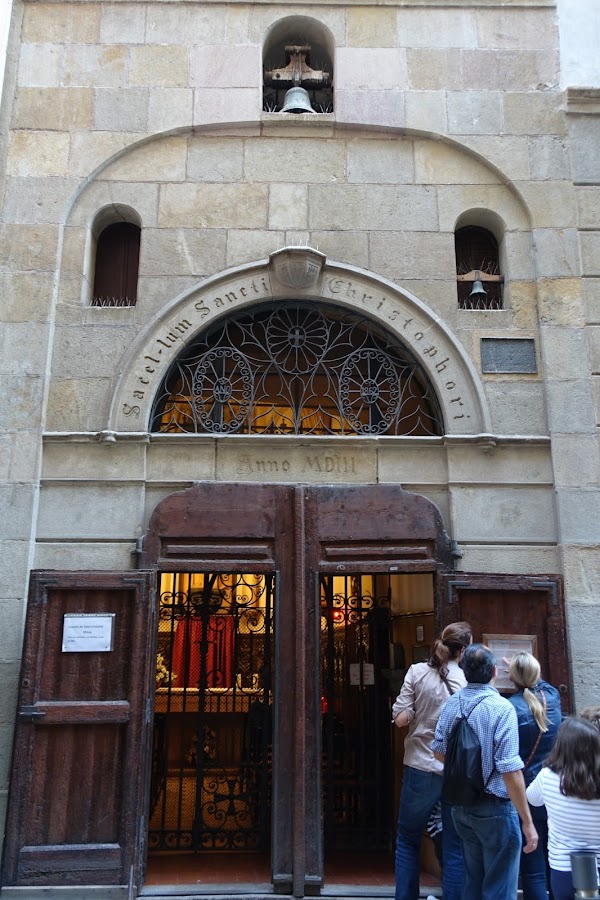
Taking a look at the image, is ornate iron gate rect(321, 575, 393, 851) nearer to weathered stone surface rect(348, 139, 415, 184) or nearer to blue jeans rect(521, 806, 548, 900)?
blue jeans rect(521, 806, 548, 900)

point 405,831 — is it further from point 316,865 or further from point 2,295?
point 2,295

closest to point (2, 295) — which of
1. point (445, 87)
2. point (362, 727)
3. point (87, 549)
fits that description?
point (87, 549)

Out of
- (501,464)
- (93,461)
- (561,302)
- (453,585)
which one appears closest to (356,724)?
(453,585)

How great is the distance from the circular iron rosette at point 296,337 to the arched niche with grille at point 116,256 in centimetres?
149

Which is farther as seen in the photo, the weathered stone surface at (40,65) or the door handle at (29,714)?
the weathered stone surface at (40,65)

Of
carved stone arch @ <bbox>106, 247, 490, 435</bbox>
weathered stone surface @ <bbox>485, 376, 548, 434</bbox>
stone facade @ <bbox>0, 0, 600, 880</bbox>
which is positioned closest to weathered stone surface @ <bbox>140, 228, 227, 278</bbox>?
stone facade @ <bbox>0, 0, 600, 880</bbox>

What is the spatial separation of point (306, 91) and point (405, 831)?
719 centimetres

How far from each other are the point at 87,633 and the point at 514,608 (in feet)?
11.8

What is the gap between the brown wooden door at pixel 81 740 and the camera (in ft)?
20.5

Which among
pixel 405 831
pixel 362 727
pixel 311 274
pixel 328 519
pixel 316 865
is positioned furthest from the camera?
pixel 362 727

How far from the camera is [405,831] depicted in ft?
18.0

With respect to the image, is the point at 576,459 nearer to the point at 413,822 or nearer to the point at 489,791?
the point at 413,822

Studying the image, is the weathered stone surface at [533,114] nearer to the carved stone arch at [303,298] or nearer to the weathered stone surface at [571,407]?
the carved stone arch at [303,298]

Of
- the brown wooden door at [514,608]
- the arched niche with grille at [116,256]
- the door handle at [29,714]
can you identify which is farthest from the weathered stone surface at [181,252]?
the door handle at [29,714]
